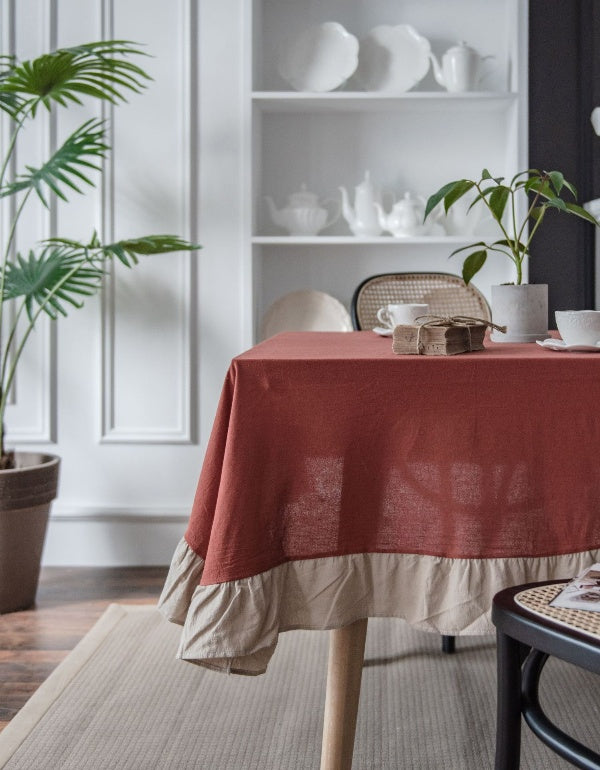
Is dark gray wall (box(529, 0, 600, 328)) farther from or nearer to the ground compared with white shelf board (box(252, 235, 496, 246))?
farther from the ground

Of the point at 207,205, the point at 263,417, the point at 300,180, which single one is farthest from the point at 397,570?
the point at 300,180

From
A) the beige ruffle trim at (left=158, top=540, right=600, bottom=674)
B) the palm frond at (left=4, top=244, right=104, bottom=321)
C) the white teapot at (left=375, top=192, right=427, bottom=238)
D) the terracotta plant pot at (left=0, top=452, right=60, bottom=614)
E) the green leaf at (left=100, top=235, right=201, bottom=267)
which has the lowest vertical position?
the terracotta plant pot at (left=0, top=452, right=60, bottom=614)

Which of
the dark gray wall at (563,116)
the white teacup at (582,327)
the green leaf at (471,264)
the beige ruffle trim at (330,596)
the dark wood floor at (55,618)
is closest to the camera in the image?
the beige ruffle trim at (330,596)

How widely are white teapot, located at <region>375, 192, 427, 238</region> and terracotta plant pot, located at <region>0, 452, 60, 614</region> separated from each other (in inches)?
55.3

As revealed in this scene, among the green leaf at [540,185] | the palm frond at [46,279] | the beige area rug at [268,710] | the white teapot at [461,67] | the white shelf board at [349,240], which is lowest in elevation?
the beige area rug at [268,710]

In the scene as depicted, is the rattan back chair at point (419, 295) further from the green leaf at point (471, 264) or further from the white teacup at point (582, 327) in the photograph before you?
the white teacup at point (582, 327)

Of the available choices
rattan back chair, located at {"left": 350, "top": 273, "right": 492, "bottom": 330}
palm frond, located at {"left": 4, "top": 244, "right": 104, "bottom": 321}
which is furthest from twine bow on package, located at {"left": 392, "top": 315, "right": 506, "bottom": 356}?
palm frond, located at {"left": 4, "top": 244, "right": 104, "bottom": 321}

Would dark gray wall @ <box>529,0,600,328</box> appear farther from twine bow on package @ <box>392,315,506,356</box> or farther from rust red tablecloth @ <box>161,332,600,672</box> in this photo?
rust red tablecloth @ <box>161,332,600,672</box>

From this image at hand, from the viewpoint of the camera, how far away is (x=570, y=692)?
1.73m

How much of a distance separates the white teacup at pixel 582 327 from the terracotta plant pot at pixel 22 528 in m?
1.69

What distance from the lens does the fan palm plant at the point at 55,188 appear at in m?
2.35

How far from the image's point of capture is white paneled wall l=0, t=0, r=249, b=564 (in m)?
2.86

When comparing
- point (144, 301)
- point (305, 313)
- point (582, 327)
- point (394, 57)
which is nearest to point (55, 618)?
point (144, 301)

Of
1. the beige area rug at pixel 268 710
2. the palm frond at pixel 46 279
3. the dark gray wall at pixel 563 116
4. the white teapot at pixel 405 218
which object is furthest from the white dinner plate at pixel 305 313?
the beige area rug at pixel 268 710
